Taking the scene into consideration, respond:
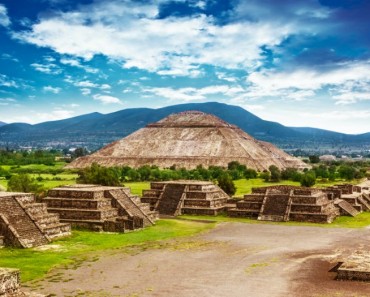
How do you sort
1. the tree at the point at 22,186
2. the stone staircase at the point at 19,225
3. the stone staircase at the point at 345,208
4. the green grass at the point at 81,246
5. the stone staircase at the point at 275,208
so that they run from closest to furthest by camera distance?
the green grass at the point at 81,246
the stone staircase at the point at 19,225
the stone staircase at the point at 275,208
the stone staircase at the point at 345,208
the tree at the point at 22,186

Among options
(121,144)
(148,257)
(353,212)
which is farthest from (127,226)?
(121,144)

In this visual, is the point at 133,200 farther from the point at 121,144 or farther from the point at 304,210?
the point at 121,144

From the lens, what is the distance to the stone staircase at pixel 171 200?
175ft

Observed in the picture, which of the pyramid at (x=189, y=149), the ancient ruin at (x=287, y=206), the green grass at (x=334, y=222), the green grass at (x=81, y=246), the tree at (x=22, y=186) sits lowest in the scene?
the green grass at (x=334, y=222)

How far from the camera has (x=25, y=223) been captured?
34781 millimetres

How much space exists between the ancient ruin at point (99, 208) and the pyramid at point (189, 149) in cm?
9059

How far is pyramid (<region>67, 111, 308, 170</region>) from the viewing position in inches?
5566

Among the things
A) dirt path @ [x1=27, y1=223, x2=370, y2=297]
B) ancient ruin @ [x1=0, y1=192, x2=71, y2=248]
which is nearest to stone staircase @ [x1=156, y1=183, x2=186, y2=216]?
dirt path @ [x1=27, y1=223, x2=370, y2=297]

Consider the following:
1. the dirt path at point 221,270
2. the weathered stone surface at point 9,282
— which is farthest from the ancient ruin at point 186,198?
the weathered stone surface at point 9,282

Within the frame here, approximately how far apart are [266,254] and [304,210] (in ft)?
61.0

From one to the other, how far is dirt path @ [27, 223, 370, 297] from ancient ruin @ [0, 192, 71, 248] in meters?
6.14

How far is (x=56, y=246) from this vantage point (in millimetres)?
Result: 33094

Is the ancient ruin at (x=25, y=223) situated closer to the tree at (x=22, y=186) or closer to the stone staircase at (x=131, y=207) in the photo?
the stone staircase at (x=131, y=207)

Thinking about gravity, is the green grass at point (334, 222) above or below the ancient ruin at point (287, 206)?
below
